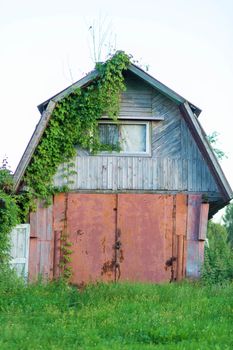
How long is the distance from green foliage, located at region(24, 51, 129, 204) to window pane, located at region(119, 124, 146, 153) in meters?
0.57

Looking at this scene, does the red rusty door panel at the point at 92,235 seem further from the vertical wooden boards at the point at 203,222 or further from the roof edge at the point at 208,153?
the roof edge at the point at 208,153

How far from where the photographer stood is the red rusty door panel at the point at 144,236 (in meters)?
16.6

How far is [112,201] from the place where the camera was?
16781 millimetres

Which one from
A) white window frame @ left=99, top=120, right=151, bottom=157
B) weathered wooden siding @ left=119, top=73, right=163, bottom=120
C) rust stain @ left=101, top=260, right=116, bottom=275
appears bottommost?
rust stain @ left=101, top=260, right=116, bottom=275

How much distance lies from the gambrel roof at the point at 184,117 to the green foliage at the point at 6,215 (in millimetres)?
295

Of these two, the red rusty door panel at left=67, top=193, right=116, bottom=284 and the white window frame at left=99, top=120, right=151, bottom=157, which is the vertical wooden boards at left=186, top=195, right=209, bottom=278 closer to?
Result: the white window frame at left=99, top=120, right=151, bottom=157

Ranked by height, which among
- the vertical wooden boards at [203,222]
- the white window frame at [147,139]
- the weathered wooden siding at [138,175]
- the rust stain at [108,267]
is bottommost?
the rust stain at [108,267]

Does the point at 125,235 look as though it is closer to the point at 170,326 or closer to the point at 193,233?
the point at 193,233

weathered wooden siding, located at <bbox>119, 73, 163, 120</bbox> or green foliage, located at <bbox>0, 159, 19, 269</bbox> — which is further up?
weathered wooden siding, located at <bbox>119, 73, 163, 120</bbox>

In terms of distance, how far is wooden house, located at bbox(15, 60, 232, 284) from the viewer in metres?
16.5

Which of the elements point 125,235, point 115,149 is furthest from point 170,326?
point 115,149

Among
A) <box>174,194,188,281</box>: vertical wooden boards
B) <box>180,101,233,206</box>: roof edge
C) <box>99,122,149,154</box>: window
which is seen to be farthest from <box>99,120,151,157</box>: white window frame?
<box>174,194,188,281</box>: vertical wooden boards

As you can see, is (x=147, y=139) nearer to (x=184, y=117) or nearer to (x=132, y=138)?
(x=132, y=138)

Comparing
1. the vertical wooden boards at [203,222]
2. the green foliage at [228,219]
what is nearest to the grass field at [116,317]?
the vertical wooden boards at [203,222]
